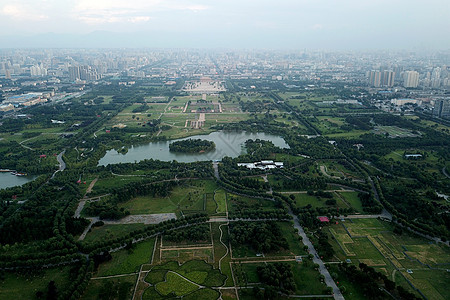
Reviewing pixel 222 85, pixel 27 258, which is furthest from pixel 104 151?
pixel 222 85

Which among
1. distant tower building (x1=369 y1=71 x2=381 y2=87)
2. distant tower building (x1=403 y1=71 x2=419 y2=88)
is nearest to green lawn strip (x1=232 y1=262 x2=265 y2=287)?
distant tower building (x1=369 y1=71 x2=381 y2=87)

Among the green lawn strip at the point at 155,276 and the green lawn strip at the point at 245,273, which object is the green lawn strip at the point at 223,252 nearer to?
the green lawn strip at the point at 245,273

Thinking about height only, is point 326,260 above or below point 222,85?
below

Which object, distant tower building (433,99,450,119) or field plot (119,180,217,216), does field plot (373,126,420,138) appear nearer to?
distant tower building (433,99,450,119)

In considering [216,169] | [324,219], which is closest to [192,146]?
[216,169]

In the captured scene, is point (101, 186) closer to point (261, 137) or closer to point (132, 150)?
point (132, 150)

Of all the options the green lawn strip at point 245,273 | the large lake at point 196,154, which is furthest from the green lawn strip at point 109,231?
the large lake at point 196,154
